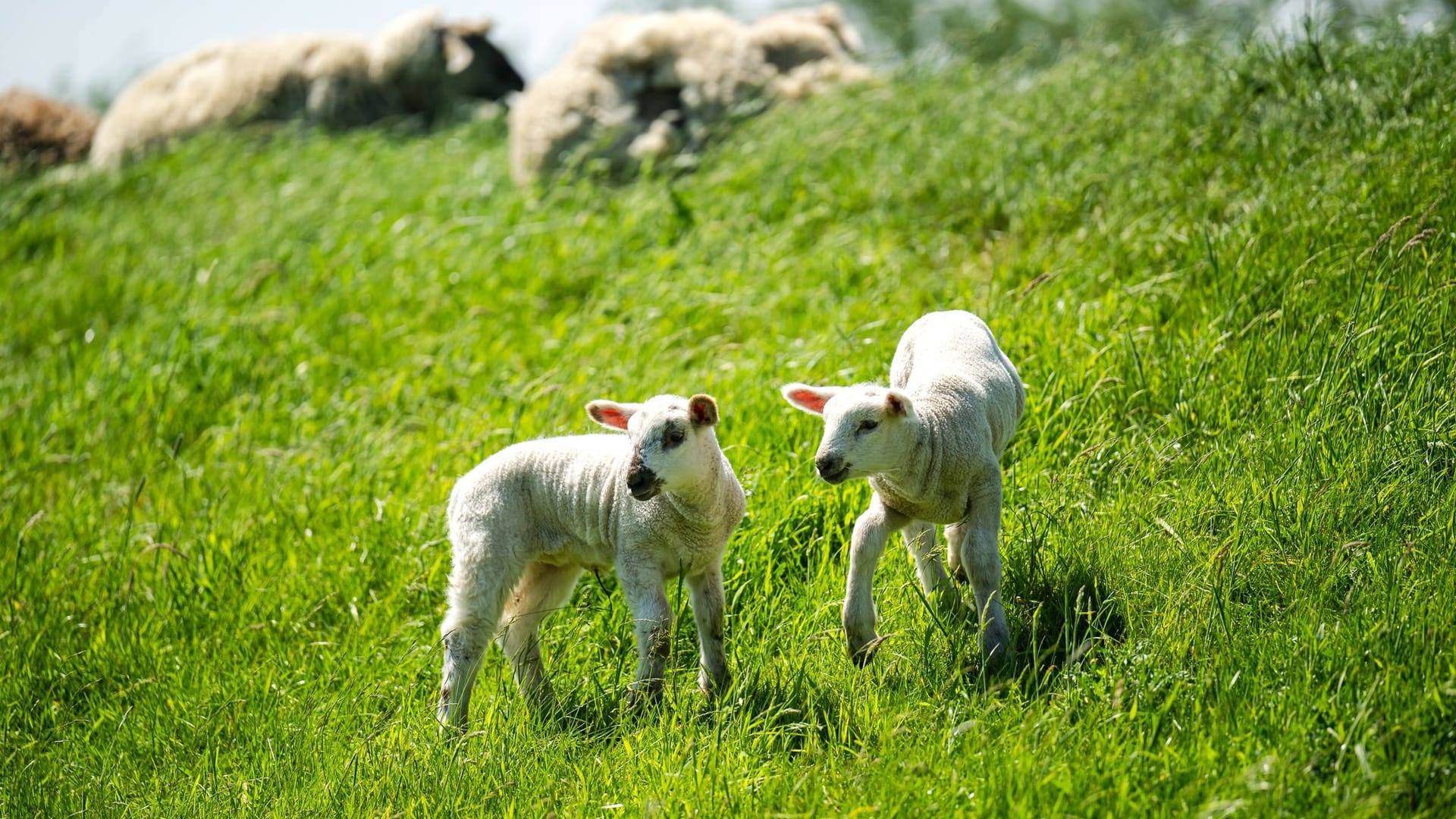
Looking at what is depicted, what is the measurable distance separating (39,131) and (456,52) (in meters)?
5.19

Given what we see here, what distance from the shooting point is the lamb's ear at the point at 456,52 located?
14297 millimetres

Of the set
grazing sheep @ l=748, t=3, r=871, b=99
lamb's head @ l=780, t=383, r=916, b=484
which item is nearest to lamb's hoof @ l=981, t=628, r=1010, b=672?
lamb's head @ l=780, t=383, r=916, b=484

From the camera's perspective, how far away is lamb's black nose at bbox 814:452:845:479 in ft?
13.1

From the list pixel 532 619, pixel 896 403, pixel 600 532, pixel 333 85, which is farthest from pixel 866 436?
pixel 333 85

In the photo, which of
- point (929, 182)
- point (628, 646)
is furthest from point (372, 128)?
point (628, 646)

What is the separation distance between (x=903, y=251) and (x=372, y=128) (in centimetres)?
825

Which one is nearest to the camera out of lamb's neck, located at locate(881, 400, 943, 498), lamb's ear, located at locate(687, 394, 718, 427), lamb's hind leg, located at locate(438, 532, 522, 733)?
lamb's neck, located at locate(881, 400, 943, 498)

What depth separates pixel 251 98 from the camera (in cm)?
1444

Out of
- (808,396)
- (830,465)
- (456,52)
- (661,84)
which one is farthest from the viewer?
(456,52)

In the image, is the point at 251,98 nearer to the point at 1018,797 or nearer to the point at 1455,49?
the point at 1455,49

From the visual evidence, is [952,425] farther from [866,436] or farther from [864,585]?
[864,585]

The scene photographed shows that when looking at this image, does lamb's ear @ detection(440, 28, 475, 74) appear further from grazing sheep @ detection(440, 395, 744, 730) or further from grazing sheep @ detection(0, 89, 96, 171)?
grazing sheep @ detection(440, 395, 744, 730)

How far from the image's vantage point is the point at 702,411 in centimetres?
432

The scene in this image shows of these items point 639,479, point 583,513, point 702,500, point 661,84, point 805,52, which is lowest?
point 583,513
